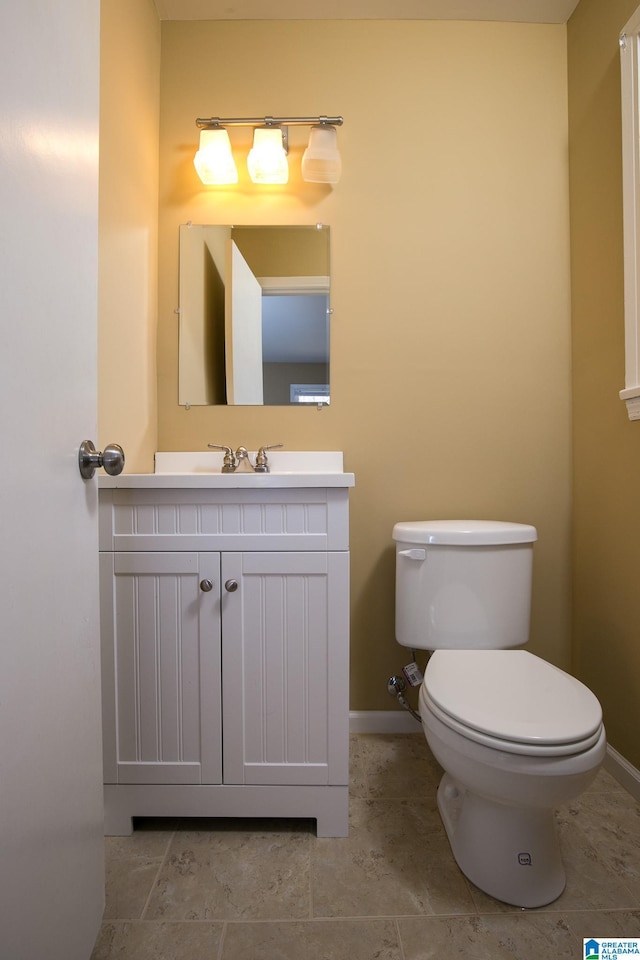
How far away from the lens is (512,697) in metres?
1.03

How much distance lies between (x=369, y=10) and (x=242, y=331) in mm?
1133

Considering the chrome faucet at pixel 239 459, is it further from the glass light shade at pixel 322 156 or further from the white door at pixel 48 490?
the glass light shade at pixel 322 156

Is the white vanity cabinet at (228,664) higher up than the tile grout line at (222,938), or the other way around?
the white vanity cabinet at (228,664)

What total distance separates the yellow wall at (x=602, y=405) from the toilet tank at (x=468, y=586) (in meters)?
0.28

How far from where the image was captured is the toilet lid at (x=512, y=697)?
2.99ft

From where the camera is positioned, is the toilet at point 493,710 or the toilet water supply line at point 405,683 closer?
the toilet at point 493,710

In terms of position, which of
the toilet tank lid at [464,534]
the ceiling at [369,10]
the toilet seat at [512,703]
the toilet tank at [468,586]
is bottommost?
the toilet seat at [512,703]

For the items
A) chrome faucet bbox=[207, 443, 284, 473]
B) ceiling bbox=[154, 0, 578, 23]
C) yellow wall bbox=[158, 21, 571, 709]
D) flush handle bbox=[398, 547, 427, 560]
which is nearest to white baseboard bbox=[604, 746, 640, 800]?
yellow wall bbox=[158, 21, 571, 709]

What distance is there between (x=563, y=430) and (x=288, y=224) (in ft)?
3.83

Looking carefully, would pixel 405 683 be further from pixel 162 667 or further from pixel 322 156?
pixel 322 156

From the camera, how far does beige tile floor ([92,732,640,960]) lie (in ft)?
3.06

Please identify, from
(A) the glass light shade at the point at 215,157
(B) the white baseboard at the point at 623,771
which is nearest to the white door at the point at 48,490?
(A) the glass light shade at the point at 215,157

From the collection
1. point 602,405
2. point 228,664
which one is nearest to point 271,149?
point 602,405

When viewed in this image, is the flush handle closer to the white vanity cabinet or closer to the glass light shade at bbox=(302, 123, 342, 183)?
the white vanity cabinet
